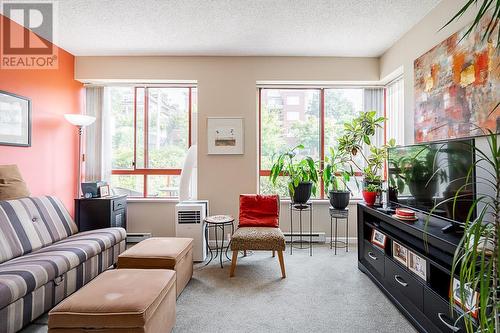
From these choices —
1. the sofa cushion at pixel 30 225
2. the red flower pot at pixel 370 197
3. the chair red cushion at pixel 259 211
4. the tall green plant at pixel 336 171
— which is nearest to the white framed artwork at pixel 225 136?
the chair red cushion at pixel 259 211

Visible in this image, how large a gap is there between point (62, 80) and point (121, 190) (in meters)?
1.67

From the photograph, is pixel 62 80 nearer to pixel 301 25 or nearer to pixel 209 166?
pixel 209 166

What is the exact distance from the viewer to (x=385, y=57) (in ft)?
11.6

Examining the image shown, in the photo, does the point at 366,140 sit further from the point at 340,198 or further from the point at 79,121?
the point at 79,121

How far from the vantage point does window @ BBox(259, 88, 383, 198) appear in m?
4.00

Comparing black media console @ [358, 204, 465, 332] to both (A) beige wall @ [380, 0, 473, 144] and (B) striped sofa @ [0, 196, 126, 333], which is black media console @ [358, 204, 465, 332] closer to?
(A) beige wall @ [380, 0, 473, 144]

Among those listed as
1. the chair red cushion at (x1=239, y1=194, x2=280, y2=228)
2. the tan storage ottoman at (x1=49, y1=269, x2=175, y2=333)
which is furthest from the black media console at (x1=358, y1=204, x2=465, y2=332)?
the tan storage ottoman at (x1=49, y1=269, x2=175, y2=333)

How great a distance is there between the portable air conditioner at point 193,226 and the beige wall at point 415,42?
2612 mm

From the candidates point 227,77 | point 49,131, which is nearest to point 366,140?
point 227,77

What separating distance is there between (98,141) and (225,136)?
1910mm

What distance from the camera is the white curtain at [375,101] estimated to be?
390cm

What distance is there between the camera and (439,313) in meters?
1.59

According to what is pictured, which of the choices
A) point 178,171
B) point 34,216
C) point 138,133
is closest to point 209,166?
point 178,171

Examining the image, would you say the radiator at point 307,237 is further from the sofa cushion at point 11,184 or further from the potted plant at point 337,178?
the sofa cushion at point 11,184
